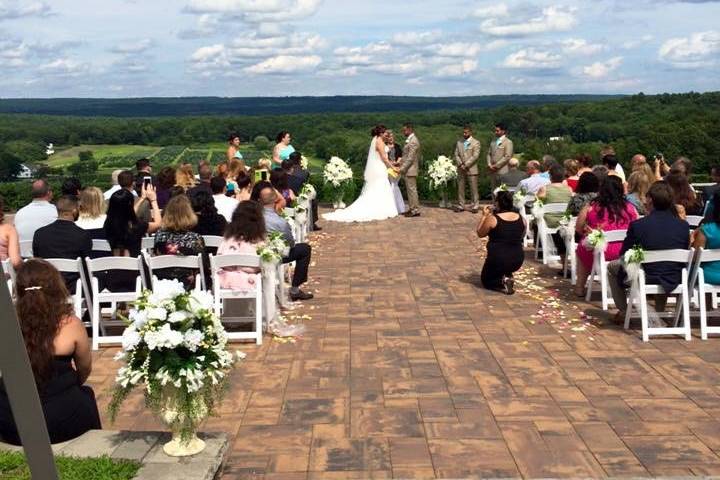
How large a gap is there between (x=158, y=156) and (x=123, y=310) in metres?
23.8

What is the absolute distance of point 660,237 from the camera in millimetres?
7410

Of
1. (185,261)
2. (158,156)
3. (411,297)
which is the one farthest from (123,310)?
(158,156)

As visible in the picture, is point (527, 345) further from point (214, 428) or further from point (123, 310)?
point (123, 310)

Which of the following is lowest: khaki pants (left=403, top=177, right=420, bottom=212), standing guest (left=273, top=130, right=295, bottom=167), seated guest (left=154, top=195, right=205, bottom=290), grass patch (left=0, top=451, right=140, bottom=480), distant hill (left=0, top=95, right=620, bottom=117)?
grass patch (left=0, top=451, right=140, bottom=480)

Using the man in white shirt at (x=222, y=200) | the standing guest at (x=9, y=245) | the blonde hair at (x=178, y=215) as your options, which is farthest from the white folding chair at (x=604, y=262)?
the standing guest at (x=9, y=245)

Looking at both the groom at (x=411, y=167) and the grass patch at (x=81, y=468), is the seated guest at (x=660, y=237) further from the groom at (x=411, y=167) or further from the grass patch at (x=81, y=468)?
the groom at (x=411, y=167)

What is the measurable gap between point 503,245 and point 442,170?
28.5ft

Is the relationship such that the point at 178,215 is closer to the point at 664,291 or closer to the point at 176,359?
the point at 176,359

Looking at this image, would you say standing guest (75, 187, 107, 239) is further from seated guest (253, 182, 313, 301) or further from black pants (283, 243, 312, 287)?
black pants (283, 243, 312, 287)

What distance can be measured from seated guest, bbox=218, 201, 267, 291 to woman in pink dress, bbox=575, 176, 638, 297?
3.62 metres

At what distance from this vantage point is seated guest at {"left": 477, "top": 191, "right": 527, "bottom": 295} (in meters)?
9.30

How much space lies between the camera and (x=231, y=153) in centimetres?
1417

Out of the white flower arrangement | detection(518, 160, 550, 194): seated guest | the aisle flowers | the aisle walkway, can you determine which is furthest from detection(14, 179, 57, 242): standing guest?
the white flower arrangement

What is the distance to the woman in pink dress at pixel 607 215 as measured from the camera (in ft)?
28.3
